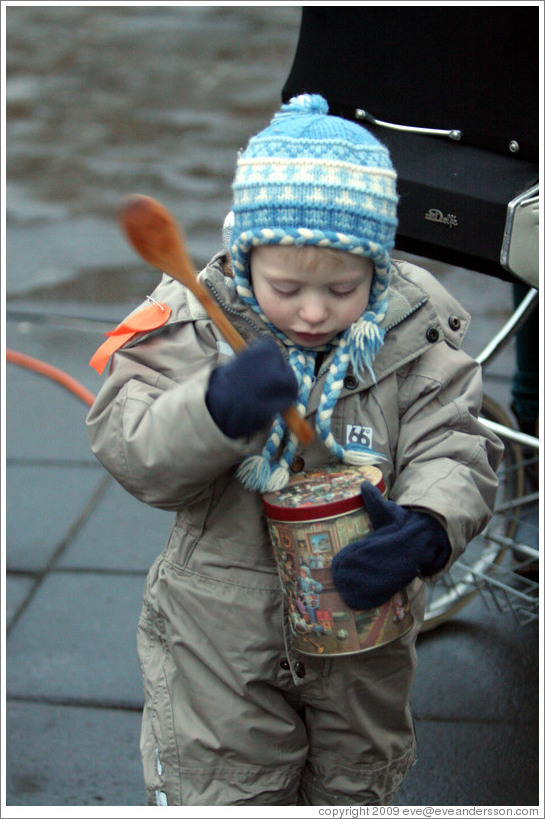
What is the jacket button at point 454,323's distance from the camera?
209cm

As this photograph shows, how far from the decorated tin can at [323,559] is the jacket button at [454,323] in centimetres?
37

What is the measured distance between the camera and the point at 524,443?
9.95ft

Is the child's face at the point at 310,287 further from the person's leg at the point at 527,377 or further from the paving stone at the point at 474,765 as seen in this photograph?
the person's leg at the point at 527,377

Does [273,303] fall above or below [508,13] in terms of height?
below

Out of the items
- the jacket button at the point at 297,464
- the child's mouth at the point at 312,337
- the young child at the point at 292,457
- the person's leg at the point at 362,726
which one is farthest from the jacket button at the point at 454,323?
the person's leg at the point at 362,726

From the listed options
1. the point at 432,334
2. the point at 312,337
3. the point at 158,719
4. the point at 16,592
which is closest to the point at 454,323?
the point at 432,334

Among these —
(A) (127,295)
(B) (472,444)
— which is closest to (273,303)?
(B) (472,444)

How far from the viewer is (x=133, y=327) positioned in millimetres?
1924

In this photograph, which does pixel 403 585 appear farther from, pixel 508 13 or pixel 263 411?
pixel 508 13

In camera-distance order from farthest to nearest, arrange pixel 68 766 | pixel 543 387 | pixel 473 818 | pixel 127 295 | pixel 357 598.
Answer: pixel 127 295 → pixel 68 766 → pixel 473 818 → pixel 543 387 → pixel 357 598

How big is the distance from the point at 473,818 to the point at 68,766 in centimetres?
103

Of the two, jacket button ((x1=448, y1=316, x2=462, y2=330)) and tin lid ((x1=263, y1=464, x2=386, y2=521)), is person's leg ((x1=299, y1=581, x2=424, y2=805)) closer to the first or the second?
tin lid ((x1=263, y1=464, x2=386, y2=521))

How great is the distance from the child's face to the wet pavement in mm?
1408

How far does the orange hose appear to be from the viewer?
446 centimetres
